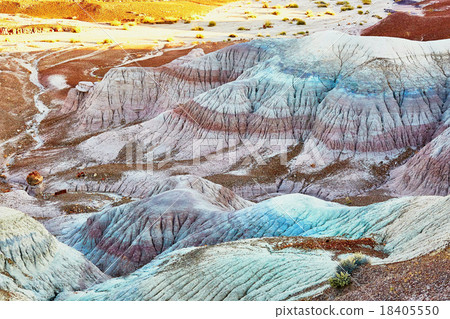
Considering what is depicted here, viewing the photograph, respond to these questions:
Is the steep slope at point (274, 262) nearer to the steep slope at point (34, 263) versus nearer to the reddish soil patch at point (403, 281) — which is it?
the reddish soil patch at point (403, 281)

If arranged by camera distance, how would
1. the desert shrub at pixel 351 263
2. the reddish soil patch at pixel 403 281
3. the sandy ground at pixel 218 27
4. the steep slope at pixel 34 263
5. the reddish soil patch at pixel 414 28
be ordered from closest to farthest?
1. the reddish soil patch at pixel 403 281
2. the desert shrub at pixel 351 263
3. the steep slope at pixel 34 263
4. the reddish soil patch at pixel 414 28
5. the sandy ground at pixel 218 27

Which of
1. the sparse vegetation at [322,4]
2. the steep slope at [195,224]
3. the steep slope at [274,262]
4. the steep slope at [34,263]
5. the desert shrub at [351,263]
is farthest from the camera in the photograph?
the sparse vegetation at [322,4]

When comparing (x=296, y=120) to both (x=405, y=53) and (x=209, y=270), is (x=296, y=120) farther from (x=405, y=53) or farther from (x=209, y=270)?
(x=209, y=270)

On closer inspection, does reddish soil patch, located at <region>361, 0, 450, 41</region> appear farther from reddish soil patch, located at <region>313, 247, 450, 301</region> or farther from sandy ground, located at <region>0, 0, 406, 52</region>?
reddish soil patch, located at <region>313, 247, 450, 301</region>

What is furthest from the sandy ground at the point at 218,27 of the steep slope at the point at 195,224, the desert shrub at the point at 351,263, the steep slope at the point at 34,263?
the desert shrub at the point at 351,263

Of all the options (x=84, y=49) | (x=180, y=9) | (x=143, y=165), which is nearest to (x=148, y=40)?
(x=84, y=49)

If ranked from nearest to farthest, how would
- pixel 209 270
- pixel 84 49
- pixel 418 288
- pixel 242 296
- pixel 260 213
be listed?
pixel 418 288, pixel 242 296, pixel 209 270, pixel 260 213, pixel 84 49

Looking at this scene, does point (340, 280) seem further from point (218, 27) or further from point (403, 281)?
point (218, 27)
